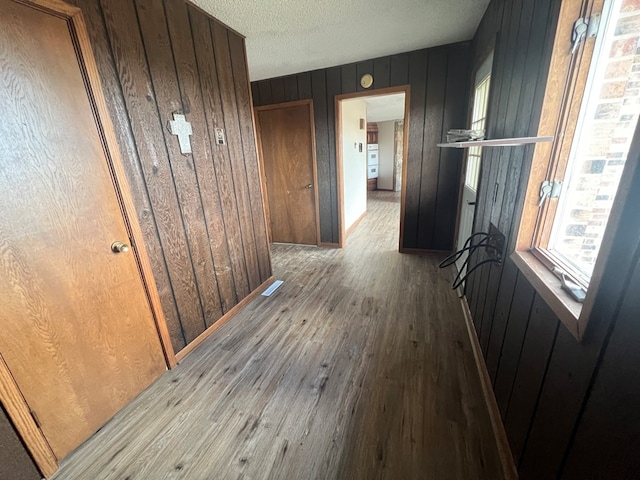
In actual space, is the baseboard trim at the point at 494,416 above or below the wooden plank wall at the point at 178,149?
below

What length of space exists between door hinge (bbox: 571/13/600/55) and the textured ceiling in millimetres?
1384

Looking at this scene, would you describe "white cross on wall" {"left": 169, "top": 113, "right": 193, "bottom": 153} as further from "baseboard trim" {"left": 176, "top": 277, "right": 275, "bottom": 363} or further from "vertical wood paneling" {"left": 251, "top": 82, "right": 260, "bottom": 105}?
"vertical wood paneling" {"left": 251, "top": 82, "right": 260, "bottom": 105}

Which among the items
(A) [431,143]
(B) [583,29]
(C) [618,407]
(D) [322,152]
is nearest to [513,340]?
(C) [618,407]

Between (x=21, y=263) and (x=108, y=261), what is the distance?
326mm

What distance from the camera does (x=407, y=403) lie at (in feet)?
4.72

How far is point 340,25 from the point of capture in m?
2.19

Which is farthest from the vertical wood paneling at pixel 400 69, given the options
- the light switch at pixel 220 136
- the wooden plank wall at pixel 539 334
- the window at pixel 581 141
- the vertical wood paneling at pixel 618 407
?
the vertical wood paneling at pixel 618 407

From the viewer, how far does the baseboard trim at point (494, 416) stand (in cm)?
111

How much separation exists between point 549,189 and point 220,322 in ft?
7.48

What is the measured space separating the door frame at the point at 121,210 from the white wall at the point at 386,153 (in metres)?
7.80

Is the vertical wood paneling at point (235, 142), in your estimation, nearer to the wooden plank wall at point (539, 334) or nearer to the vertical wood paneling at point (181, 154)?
the vertical wood paneling at point (181, 154)

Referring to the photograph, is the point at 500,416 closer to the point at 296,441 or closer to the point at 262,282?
the point at 296,441

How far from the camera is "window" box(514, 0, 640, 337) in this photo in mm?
803

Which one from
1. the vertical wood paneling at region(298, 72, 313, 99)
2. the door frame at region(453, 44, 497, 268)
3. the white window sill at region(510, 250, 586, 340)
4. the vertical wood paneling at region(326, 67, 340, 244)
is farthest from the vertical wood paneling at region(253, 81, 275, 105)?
the white window sill at region(510, 250, 586, 340)
